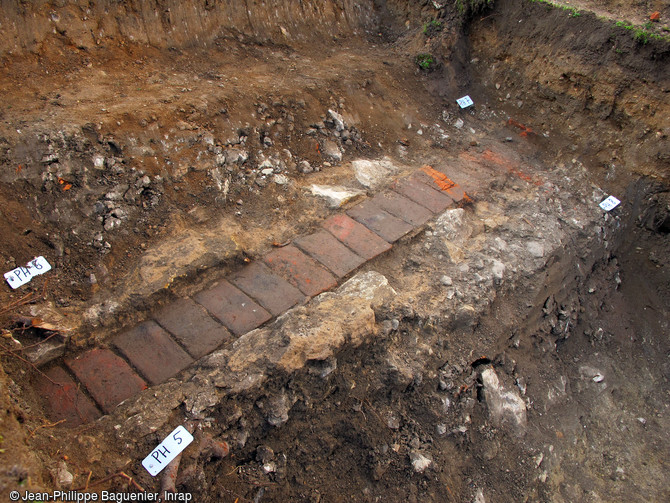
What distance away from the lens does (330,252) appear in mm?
3145

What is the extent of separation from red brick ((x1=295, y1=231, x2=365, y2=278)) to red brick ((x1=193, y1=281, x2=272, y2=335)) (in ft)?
1.84

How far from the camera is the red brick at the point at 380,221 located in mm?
3350

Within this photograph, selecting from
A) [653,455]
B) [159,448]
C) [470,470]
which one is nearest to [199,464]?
[159,448]

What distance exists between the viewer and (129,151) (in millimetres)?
3070

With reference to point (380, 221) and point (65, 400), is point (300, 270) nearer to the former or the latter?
point (380, 221)

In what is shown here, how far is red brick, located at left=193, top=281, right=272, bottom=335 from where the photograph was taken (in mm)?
2701

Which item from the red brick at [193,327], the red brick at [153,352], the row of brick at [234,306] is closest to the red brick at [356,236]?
the row of brick at [234,306]

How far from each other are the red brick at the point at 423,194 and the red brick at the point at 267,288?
A: 4.55 ft

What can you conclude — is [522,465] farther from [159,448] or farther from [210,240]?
[210,240]

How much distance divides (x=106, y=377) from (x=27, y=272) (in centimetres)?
81

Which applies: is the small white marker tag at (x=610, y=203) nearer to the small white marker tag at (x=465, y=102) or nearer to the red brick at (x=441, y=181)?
the red brick at (x=441, y=181)

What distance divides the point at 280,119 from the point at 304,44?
1.45 m

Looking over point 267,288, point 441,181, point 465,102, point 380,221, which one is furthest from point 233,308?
point 465,102

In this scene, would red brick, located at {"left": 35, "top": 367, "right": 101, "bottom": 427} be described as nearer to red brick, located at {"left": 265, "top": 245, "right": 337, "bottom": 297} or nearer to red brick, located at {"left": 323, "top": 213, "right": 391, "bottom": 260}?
red brick, located at {"left": 265, "top": 245, "right": 337, "bottom": 297}
